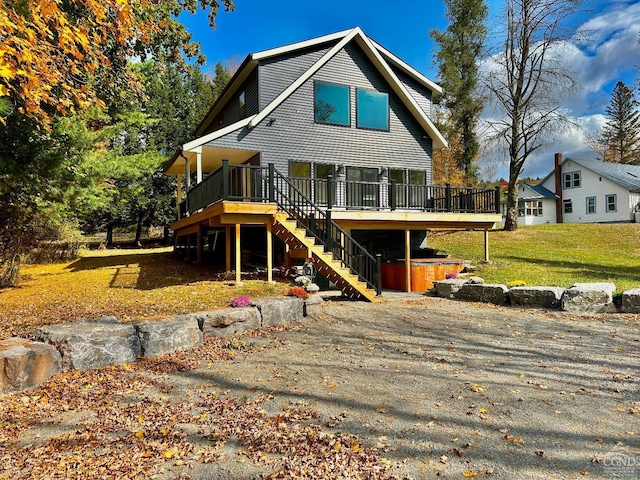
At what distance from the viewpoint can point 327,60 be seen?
14.5 meters

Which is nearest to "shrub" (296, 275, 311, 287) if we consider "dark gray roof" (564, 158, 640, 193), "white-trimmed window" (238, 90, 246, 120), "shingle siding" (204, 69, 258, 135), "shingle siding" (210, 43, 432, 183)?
"shingle siding" (210, 43, 432, 183)

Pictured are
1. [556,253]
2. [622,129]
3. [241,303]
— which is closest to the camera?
[241,303]

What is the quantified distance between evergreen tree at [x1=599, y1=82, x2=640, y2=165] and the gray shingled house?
45320mm

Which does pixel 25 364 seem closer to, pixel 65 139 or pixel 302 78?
pixel 65 139

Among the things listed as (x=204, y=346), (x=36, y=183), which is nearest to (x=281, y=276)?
(x=204, y=346)

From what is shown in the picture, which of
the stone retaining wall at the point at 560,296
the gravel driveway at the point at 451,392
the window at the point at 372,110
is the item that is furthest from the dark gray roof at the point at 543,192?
the gravel driveway at the point at 451,392

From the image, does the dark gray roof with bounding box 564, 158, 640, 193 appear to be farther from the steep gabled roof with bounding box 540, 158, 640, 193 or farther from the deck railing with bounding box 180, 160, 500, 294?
the deck railing with bounding box 180, 160, 500, 294

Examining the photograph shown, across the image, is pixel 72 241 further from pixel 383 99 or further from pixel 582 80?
pixel 582 80

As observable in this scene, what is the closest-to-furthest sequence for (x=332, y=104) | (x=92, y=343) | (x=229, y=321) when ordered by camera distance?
(x=92, y=343), (x=229, y=321), (x=332, y=104)

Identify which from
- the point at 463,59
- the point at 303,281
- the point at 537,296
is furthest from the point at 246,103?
the point at 463,59

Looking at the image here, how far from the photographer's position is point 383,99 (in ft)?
51.8

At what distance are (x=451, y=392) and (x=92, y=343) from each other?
4749mm

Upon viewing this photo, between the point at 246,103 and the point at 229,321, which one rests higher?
the point at 246,103

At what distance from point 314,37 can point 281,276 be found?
930 cm
